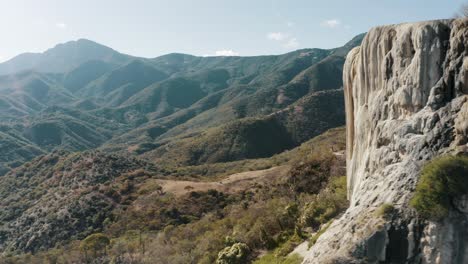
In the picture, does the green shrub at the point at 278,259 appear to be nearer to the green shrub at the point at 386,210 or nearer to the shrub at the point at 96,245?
the green shrub at the point at 386,210

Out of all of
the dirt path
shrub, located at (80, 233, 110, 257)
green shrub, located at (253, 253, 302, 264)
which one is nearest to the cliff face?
green shrub, located at (253, 253, 302, 264)

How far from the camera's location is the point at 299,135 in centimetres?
14638

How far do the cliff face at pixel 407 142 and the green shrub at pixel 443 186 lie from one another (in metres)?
0.34

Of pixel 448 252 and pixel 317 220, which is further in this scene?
pixel 317 220

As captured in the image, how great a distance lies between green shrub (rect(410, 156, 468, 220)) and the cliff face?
13.4 inches

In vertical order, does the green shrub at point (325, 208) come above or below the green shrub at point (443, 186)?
→ below

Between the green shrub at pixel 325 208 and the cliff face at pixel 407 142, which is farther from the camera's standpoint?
the green shrub at pixel 325 208

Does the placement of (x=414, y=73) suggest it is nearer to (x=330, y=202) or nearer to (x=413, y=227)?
(x=413, y=227)

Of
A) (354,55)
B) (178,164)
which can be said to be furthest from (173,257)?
(178,164)

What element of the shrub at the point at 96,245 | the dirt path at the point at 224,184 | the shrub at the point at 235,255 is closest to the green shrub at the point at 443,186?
the shrub at the point at 235,255

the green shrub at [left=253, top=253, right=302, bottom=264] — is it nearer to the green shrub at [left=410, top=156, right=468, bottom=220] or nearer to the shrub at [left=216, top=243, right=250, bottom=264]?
the shrub at [left=216, top=243, right=250, bottom=264]

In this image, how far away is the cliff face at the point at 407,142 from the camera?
12.9 m

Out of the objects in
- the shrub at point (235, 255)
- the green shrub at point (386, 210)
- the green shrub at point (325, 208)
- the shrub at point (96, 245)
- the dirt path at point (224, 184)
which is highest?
the green shrub at point (386, 210)

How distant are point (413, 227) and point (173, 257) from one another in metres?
20.9
